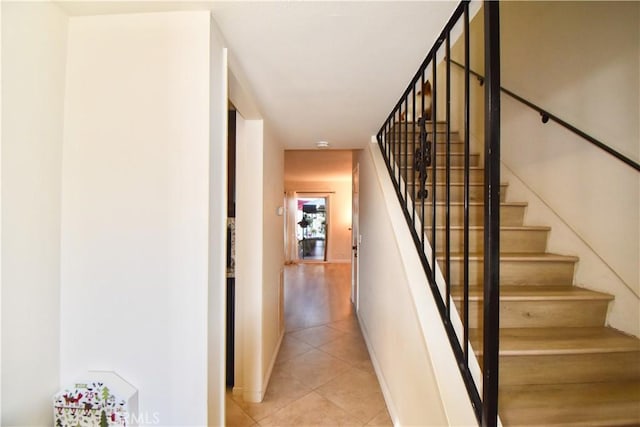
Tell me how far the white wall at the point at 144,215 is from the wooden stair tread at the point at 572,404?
1.24 metres

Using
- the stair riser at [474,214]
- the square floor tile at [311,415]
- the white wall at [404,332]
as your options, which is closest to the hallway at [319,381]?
the square floor tile at [311,415]

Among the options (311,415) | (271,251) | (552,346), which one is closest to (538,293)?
(552,346)

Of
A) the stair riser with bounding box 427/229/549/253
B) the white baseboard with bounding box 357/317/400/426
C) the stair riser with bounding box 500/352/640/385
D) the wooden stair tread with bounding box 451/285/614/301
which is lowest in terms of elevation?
the white baseboard with bounding box 357/317/400/426

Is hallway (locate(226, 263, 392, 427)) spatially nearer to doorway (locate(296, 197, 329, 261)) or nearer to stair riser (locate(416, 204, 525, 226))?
stair riser (locate(416, 204, 525, 226))

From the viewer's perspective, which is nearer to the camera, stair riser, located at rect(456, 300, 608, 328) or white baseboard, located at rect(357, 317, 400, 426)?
stair riser, located at rect(456, 300, 608, 328)

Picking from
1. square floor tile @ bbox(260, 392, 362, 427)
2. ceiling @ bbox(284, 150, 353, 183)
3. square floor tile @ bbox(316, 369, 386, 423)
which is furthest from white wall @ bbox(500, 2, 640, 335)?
ceiling @ bbox(284, 150, 353, 183)

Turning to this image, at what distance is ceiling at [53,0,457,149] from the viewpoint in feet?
3.16

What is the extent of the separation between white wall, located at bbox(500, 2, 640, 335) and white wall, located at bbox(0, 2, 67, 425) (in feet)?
8.26

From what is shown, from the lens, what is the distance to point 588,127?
1532mm

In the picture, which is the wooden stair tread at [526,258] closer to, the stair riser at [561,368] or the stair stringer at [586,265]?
the stair stringer at [586,265]

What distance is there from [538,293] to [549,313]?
10 centimetres

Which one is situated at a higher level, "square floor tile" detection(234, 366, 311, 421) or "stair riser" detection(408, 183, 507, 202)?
"stair riser" detection(408, 183, 507, 202)

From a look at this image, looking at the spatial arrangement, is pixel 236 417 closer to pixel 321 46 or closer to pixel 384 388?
pixel 384 388

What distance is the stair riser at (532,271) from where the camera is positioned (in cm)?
155
